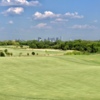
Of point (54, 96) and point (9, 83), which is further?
point (9, 83)

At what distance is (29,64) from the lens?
48562 mm

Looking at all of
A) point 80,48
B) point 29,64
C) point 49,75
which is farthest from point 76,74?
point 80,48

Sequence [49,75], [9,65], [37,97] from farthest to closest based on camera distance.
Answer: [9,65], [49,75], [37,97]

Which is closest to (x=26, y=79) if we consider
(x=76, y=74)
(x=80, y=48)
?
(x=76, y=74)

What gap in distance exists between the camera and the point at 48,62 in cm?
5303

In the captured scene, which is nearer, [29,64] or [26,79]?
[26,79]

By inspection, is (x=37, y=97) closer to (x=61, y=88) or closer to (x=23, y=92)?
(x=23, y=92)

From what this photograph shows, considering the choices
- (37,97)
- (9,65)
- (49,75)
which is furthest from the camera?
(9,65)

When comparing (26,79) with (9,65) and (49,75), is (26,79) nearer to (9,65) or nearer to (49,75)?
(49,75)

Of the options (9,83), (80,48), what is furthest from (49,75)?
(80,48)

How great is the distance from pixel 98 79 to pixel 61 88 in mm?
7635

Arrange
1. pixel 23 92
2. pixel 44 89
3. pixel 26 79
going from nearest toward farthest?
pixel 23 92 → pixel 44 89 → pixel 26 79

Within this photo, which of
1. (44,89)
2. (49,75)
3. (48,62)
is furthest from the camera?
(48,62)

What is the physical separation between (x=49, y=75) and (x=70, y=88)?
8559 mm
